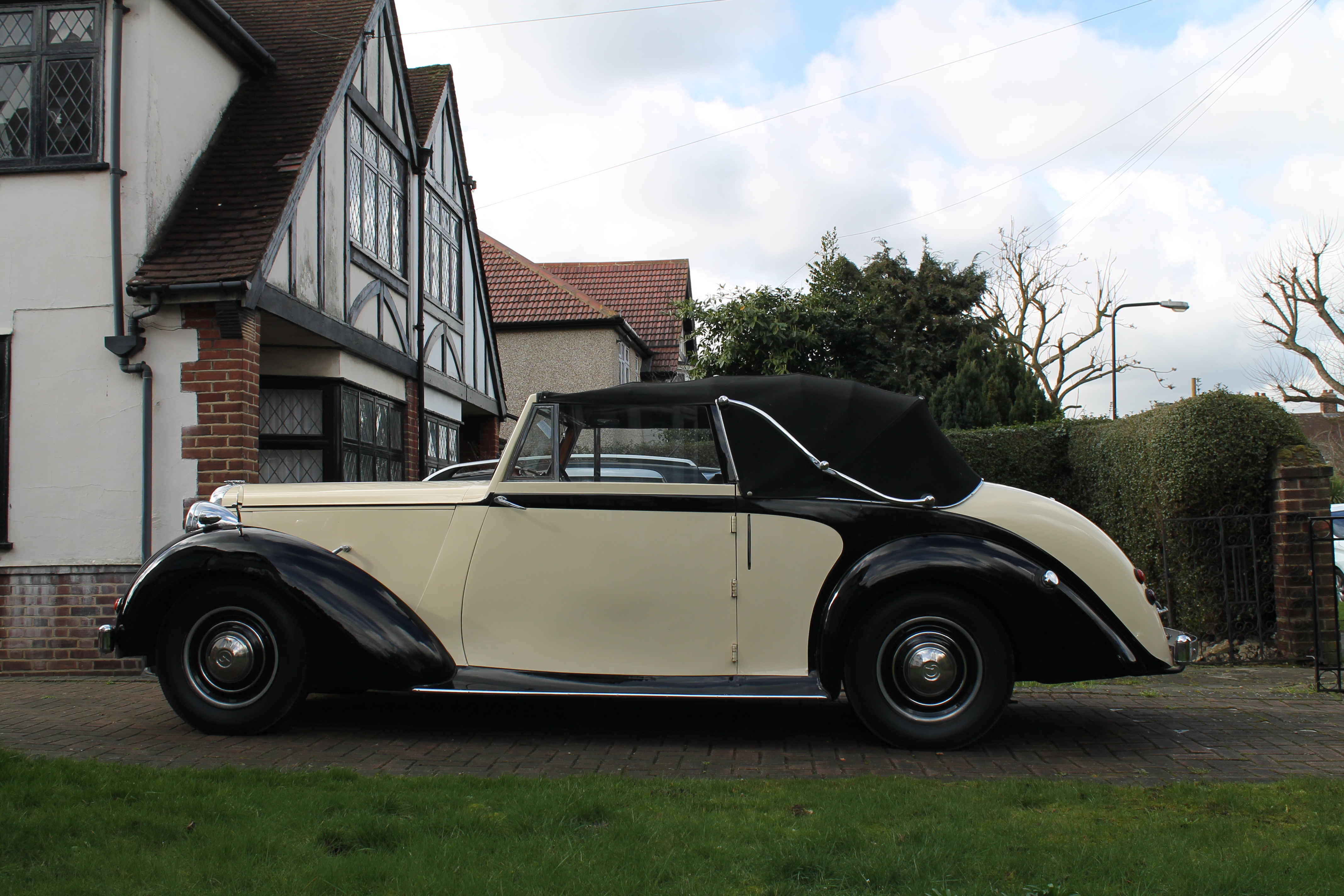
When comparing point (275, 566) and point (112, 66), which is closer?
point (275, 566)

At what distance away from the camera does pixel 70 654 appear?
8.02 meters

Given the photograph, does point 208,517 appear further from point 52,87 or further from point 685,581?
point 52,87

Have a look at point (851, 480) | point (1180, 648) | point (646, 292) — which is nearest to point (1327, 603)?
point (1180, 648)

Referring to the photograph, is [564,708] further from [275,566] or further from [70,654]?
[70,654]

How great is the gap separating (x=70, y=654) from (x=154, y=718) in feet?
9.77

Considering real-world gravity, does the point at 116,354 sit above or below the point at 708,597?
above

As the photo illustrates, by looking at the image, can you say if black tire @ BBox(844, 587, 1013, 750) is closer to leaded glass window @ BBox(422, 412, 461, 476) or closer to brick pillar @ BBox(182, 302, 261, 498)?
brick pillar @ BBox(182, 302, 261, 498)

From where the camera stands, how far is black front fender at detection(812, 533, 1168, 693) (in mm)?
4691

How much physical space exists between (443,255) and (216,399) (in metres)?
6.48

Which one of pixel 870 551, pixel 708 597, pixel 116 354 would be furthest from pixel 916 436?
pixel 116 354

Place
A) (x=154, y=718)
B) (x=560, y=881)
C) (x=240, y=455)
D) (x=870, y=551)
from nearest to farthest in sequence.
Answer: (x=560, y=881) → (x=870, y=551) → (x=154, y=718) → (x=240, y=455)

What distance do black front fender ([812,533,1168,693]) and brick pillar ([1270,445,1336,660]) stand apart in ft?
12.7

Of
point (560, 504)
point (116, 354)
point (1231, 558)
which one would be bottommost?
point (1231, 558)

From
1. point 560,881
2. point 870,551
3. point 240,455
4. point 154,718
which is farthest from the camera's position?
point 240,455
